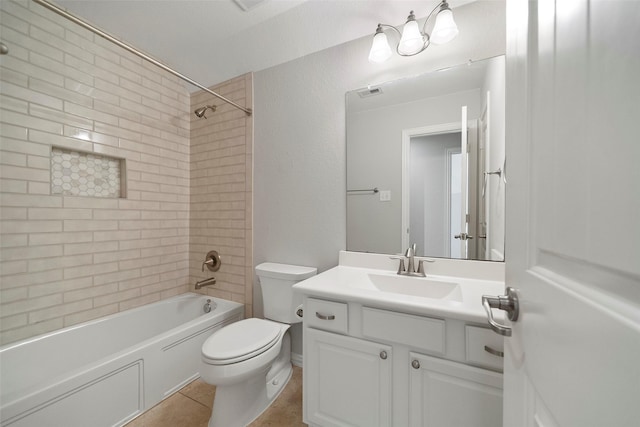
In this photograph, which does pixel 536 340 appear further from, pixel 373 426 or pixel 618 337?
pixel 373 426

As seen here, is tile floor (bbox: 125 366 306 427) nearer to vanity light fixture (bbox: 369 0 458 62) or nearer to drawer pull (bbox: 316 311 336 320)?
drawer pull (bbox: 316 311 336 320)

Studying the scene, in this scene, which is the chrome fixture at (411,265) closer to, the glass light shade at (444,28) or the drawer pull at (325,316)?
the drawer pull at (325,316)

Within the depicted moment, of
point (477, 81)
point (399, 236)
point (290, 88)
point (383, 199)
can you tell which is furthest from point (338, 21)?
point (399, 236)

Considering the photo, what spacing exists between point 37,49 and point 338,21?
183cm

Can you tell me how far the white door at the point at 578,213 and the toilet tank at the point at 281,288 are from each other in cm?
126

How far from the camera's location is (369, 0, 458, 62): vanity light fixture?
1.19 metres

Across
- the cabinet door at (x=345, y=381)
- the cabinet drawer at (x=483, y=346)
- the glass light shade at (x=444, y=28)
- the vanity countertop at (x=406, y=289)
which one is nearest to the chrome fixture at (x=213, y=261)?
the vanity countertop at (x=406, y=289)

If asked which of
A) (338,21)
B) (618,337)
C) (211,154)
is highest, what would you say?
(338,21)

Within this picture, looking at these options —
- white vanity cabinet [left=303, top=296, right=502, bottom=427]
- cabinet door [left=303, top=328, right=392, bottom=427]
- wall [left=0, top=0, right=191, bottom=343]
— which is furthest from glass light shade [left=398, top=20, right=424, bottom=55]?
wall [left=0, top=0, right=191, bottom=343]

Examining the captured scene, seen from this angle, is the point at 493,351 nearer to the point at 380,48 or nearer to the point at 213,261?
the point at 380,48

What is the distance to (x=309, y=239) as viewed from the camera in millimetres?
1746

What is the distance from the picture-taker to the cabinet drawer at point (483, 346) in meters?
0.81

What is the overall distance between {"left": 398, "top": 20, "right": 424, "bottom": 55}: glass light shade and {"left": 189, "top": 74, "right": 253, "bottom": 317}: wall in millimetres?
1245

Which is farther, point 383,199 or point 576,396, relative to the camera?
point 383,199
